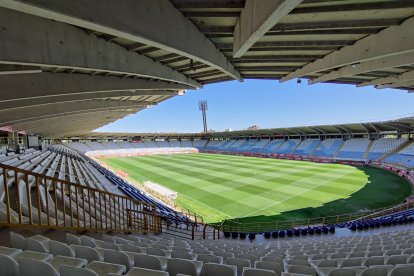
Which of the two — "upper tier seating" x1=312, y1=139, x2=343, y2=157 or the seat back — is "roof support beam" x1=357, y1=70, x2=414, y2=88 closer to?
the seat back

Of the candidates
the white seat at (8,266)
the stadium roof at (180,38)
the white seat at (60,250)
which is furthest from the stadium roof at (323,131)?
the white seat at (8,266)

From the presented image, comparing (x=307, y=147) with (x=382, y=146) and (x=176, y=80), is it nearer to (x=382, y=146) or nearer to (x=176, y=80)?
(x=382, y=146)

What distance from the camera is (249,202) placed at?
19.8 meters

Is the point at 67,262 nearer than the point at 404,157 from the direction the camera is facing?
Yes

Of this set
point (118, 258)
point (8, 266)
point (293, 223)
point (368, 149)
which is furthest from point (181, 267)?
point (368, 149)

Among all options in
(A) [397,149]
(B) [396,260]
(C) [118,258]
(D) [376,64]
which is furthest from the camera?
(A) [397,149]

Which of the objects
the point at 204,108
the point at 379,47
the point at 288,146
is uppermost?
the point at 204,108

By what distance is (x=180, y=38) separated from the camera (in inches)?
194

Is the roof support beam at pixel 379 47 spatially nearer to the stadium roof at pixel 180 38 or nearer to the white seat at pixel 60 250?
the stadium roof at pixel 180 38

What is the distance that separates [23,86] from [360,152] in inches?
1881

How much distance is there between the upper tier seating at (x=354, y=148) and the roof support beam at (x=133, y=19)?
44.7 m

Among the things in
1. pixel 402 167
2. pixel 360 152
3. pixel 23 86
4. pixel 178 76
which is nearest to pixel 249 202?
pixel 178 76

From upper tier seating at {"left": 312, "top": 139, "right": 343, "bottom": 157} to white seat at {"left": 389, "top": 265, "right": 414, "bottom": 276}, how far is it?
46.6 metres

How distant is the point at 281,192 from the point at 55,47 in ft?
70.1
